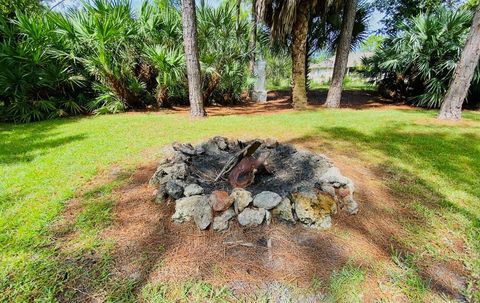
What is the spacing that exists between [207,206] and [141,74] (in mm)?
6933

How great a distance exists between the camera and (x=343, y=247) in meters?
1.81

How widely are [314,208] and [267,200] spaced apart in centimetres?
40

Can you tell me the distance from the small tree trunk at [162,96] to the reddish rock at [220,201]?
642 centimetres

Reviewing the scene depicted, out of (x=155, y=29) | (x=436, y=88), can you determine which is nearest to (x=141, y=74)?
(x=155, y=29)

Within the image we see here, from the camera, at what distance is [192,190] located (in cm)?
221

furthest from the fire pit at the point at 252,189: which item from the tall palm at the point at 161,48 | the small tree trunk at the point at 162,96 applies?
the small tree trunk at the point at 162,96

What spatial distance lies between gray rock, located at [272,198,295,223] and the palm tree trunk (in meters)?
5.11

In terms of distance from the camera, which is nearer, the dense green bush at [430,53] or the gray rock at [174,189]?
the gray rock at [174,189]

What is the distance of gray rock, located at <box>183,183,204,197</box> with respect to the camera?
2.19 metres

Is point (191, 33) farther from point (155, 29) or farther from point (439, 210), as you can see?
point (439, 210)

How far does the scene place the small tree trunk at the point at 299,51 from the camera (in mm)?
6898

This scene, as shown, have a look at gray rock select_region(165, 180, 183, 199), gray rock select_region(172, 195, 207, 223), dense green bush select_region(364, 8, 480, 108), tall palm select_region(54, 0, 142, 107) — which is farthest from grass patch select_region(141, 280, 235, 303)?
dense green bush select_region(364, 8, 480, 108)

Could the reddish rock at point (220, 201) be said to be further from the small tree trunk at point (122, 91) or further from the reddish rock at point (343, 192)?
the small tree trunk at point (122, 91)

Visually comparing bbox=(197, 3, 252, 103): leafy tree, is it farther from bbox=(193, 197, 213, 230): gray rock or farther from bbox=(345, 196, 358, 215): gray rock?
bbox=(345, 196, 358, 215): gray rock
